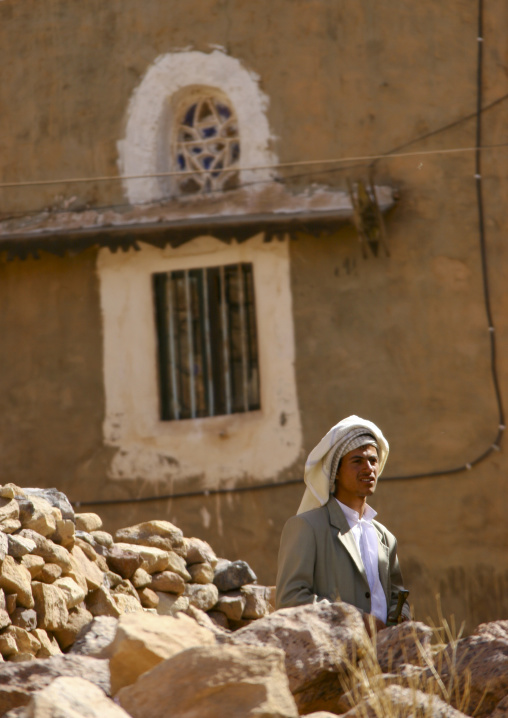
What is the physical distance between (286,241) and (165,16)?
2.46 metres

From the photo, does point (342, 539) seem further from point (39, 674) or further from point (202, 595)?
point (202, 595)

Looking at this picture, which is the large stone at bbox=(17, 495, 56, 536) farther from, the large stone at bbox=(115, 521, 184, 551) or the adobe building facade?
the adobe building facade

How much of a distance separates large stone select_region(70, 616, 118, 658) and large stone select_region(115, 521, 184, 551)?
3246mm

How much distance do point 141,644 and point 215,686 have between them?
397mm

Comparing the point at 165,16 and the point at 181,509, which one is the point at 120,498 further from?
the point at 165,16

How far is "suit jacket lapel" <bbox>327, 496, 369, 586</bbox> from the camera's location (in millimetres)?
4320

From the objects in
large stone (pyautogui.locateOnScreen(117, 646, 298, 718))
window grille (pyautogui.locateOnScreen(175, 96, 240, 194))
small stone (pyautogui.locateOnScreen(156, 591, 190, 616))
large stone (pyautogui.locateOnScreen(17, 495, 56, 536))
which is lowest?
small stone (pyautogui.locateOnScreen(156, 591, 190, 616))

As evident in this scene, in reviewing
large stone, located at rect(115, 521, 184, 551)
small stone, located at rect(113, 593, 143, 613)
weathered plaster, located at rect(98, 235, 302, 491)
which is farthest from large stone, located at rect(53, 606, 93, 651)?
weathered plaster, located at rect(98, 235, 302, 491)

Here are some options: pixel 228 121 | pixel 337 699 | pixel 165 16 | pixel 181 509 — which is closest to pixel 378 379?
pixel 181 509

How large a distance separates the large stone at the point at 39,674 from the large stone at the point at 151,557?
136 inches

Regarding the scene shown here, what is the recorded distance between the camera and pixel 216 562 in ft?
24.9

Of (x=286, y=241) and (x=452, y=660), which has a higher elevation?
(x=286, y=241)

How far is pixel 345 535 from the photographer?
4.36 m

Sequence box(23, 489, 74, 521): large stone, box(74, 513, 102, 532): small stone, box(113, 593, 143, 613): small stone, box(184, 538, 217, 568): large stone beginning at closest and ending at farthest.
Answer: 1. box(113, 593, 143, 613): small stone
2. box(23, 489, 74, 521): large stone
3. box(74, 513, 102, 532): small stone
4. box(184, 538, 217, 568): large stone
